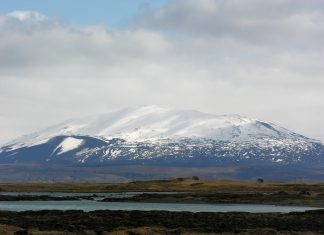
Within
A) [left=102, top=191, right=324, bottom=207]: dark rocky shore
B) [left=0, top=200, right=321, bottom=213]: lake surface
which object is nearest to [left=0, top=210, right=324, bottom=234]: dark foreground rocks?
[left=0, top=200, right=321, bottom=213]: lake surface

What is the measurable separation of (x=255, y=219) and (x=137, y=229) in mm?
18328

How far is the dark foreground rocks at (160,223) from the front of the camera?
190ft

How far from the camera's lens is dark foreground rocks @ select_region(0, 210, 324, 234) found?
5797 cm

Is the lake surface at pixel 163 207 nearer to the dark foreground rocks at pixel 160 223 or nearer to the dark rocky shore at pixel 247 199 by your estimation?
the dark rocky shore at pixel 247 199

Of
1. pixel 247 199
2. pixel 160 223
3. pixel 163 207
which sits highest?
pixel 247 199

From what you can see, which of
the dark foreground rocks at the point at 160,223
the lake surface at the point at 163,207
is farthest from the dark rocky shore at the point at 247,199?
the dark foreground rocks at the point at 160,223

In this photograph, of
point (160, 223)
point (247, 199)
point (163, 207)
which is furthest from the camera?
point (247, 199)

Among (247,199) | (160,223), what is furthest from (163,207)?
(160,223)

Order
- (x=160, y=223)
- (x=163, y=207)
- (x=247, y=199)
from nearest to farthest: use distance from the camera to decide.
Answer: (x=160, y=223), (x=163, y=207), (x=247, y=199)

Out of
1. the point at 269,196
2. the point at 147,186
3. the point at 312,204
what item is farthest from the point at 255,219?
the point at 147,186

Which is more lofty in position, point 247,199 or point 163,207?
point 247,199

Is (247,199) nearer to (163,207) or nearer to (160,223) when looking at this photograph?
(163,207)

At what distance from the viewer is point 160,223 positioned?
66062mm

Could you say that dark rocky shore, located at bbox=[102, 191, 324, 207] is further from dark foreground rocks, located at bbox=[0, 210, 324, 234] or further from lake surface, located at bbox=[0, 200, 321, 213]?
dark foreground rocks, located at bbox=[0, 210, 324, 234]
